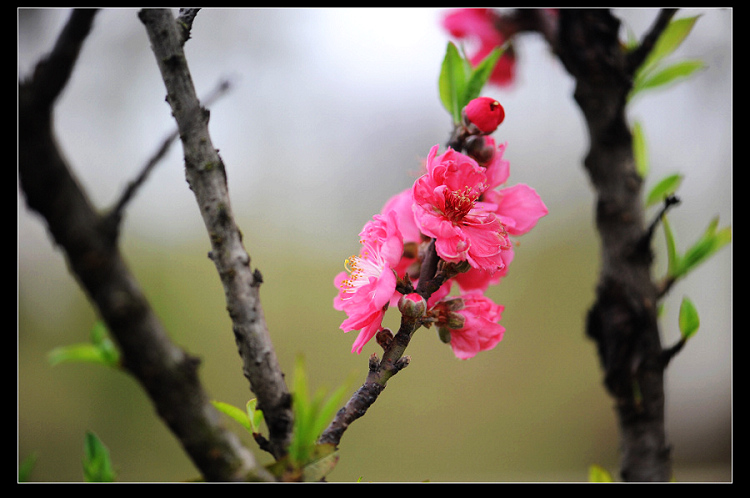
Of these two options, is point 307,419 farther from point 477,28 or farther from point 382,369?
point 477,28

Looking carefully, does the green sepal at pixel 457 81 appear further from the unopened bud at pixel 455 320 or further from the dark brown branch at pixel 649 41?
the dark brown branch at pixel 649 41

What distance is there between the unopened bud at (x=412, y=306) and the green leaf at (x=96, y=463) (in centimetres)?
41

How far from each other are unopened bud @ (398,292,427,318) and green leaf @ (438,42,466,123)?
0.20 metres

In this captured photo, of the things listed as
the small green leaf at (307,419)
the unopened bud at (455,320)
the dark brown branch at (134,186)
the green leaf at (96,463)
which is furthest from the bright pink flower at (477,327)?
the green leaf at (96,463)

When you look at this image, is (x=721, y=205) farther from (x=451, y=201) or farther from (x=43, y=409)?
(x=43, y=409)

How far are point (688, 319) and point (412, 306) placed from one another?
0.42 metres

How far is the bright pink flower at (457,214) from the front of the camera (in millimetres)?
365

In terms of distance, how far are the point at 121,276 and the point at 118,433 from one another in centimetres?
79

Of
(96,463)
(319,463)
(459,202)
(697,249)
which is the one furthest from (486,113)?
(96,463)

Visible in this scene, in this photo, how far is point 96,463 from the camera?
0.52 m

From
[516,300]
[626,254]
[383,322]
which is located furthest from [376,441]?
[383,322]

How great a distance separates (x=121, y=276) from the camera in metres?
0.42

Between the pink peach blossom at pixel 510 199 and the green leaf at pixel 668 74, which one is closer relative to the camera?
the pink peach blossom at pixel 510 199

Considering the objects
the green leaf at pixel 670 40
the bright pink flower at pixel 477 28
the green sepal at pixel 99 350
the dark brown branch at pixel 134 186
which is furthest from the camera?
the bright pink flower at pixel 477 28
